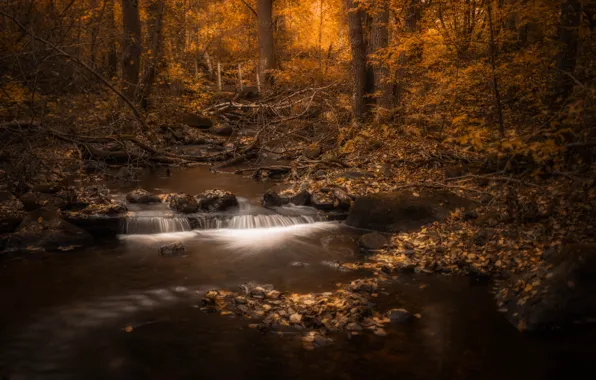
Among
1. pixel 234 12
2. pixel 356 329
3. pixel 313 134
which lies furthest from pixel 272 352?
pixel 234 12

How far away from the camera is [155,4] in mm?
21469

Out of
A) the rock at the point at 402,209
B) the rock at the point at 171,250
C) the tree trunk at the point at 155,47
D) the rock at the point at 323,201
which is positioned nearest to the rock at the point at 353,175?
the rock at the point at 323,201

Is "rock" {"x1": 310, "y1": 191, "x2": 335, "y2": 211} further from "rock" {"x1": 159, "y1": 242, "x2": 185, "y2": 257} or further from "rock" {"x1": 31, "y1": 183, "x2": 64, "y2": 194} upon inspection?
"rock" {"x1": 31, "y1": 183, "x2": 64, "y2": 194}

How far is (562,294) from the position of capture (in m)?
6.27

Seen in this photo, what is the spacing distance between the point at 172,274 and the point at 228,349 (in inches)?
112

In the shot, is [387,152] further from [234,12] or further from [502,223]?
[234,12]

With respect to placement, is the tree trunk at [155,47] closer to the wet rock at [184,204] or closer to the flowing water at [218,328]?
the wet rock at [184,204]

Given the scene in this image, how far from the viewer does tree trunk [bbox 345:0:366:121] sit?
627 inches

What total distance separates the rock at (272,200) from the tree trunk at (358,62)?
5.17 m

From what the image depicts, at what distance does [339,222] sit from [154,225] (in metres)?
4.30

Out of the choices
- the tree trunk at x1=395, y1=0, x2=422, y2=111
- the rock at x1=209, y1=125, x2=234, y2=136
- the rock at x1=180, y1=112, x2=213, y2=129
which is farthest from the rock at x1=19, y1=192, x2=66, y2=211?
the rock at x1=180, y1=112, x2=213, y2=129

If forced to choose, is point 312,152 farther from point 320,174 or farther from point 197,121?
point 197,121

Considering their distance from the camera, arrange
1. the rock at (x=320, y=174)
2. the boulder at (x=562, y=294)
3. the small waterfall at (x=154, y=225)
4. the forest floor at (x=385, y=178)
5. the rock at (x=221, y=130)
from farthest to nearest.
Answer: the rock at (x=221, y=130), the rock at (x=320, y=174), the small waterfall at (x=154, y=225), the forest floor at (x=385, y=178), the boulder at (x=562, y=294)

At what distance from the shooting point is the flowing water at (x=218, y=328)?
18.4 ft
